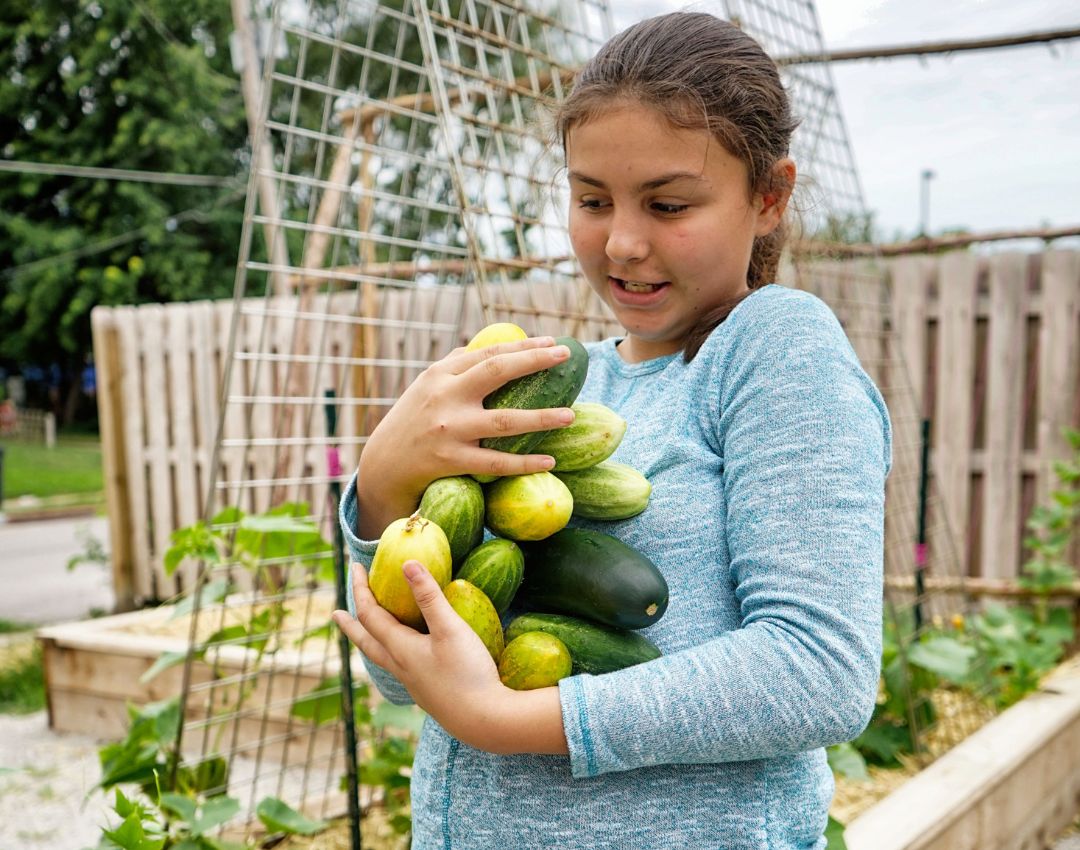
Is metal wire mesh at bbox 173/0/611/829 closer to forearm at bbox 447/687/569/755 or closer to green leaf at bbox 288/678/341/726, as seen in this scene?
green leaf at bbox 288/678/341/726

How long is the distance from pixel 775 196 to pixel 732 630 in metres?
0.62

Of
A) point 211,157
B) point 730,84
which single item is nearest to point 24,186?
point 211,157

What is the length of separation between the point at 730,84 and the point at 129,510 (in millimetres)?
7174

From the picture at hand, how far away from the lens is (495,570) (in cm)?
111

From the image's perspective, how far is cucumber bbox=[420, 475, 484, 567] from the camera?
1.12 meters

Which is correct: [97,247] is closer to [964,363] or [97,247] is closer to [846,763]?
[964,363]

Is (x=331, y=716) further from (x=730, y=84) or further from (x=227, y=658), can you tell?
(x=730, y=84)

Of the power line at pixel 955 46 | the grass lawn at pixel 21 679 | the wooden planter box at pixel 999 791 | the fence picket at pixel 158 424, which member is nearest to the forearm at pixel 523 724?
the wooden planter box at pixel 999 791

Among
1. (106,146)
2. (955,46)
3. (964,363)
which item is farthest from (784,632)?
(106,146)

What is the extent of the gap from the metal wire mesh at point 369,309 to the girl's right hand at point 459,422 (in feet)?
2.22

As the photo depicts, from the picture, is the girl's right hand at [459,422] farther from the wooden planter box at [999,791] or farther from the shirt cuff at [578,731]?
the wooden planter box at [999,791]

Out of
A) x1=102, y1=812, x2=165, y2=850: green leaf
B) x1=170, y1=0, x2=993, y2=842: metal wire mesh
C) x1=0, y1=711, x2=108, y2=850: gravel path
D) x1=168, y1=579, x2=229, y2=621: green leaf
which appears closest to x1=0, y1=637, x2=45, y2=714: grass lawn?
x1=0, y1=711, x2=108, y2=850: gravel path

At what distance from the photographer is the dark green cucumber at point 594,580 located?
110cm

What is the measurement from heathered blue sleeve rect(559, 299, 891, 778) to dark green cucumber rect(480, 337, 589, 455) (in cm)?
24
